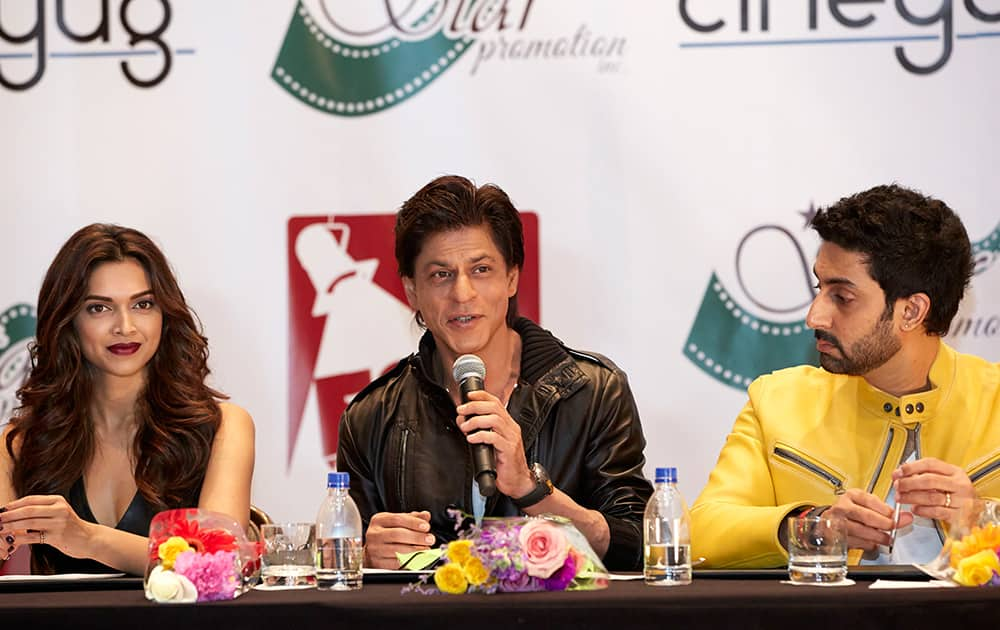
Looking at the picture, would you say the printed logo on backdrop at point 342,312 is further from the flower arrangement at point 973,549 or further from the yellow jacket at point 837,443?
the flower arrangement at point 973,549

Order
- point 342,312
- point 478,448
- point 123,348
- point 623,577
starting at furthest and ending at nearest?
point 342,312
point 123,348
point 478,448
point 623,577

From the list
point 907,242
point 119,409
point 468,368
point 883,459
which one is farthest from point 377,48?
point 883,459

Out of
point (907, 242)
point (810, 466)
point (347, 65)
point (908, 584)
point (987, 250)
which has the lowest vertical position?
point (908, 584)

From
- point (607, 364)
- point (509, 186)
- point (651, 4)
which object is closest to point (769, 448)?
point (607, 364)

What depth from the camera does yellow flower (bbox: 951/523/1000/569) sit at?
7.20 feet

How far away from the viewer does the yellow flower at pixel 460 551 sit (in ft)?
7.00

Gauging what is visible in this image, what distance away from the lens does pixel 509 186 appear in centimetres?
386

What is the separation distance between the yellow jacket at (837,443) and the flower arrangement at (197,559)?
1.15 m

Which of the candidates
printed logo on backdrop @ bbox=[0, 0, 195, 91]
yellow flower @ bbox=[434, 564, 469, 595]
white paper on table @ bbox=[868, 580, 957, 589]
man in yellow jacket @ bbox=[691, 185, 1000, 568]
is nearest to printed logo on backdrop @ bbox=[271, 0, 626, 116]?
printed logo on backdrop @ bbox=[0, 0, 195, 91]

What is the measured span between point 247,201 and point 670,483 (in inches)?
80.4

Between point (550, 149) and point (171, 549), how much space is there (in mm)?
2029

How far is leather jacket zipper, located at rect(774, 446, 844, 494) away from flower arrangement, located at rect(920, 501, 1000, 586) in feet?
2.32

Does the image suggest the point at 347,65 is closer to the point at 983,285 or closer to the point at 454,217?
the point at 454,217

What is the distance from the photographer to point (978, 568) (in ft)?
7.06
